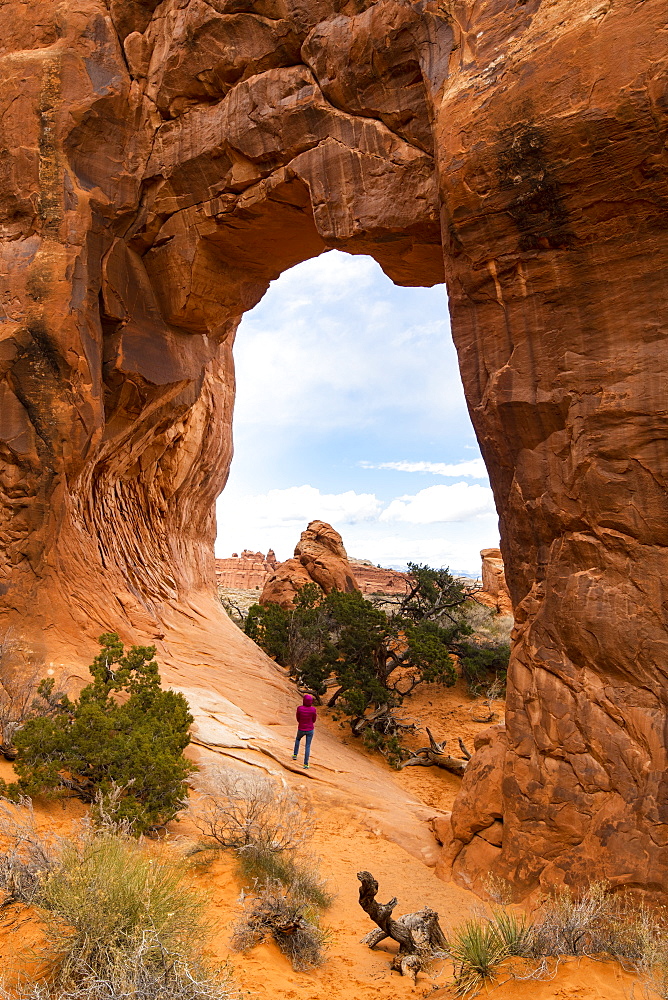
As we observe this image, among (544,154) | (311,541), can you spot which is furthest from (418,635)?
(544,154)

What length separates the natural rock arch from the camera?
252 inches

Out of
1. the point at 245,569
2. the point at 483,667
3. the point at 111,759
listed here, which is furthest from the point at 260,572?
the point at 111,759

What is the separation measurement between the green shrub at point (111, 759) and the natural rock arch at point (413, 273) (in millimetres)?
3447

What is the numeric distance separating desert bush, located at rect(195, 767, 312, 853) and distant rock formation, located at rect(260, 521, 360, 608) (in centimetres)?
1314

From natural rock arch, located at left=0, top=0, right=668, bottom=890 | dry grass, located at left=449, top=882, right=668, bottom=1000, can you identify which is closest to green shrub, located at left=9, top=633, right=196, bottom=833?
dry grass, located at left=449, top=882, right=668, bottom=1000

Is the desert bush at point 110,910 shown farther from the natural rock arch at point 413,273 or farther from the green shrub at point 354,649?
the green shrub at point 354,649

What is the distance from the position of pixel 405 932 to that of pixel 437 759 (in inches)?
322

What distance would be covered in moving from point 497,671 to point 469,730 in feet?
9.37

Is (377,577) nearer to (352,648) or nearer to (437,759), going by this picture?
(352,648)

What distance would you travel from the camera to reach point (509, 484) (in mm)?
7750

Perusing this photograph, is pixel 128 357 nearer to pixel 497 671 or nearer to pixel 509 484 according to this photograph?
pixel 509 484

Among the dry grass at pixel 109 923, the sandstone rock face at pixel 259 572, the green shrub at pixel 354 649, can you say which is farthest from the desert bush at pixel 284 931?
Result: the sandstone rock face at pixel 259 572

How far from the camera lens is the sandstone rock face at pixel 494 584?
85.5 feet

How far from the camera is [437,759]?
1306cm
